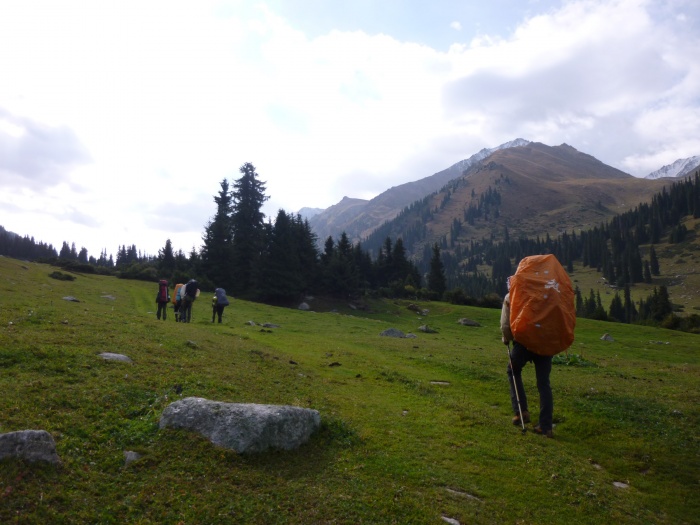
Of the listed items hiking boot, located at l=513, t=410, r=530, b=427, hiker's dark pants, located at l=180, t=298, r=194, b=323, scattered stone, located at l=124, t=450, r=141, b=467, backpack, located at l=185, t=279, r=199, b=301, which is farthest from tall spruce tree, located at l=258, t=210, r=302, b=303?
scattered stone, located at l=124, t=450, r=141, b=467

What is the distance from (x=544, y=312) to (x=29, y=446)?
10161 mm

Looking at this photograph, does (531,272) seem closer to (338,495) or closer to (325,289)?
(338,495)

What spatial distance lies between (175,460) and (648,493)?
8806mm

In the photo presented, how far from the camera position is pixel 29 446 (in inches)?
233

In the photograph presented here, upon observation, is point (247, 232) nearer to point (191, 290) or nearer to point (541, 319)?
point (191, 290)

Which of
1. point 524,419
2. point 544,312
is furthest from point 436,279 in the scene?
point 544,312

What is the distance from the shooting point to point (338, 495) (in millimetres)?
6438

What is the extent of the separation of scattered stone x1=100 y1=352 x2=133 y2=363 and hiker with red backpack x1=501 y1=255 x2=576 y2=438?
10166 millimetres

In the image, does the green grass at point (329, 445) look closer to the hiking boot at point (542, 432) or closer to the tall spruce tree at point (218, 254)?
the hiking boot at point (542, 432)

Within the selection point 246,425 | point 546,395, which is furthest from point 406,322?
point 246,425

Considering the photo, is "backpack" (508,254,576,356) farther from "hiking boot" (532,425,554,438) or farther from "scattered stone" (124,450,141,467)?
"scattered stone" (124,450,141,467)

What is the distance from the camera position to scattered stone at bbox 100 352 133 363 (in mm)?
11344

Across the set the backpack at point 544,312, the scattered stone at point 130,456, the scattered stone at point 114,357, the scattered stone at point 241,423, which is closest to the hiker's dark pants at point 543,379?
the backpack at point 544,312

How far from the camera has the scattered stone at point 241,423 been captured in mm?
7391
